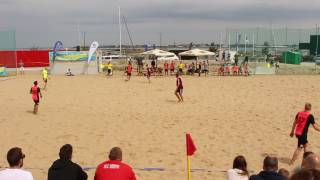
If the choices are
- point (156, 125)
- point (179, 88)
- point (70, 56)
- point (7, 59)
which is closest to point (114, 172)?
point (156, 125)

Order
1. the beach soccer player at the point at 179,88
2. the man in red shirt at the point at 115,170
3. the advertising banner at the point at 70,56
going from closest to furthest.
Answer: the man in red shirt at the point at 115,170
the beach soccer player at the point at 179,88
the advertising banner at the point at 70,56

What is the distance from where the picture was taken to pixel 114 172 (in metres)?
4.25

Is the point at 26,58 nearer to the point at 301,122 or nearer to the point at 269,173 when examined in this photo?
the point at 301,122

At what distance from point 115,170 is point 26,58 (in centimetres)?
3582

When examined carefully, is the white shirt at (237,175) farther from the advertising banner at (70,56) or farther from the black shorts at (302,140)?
the advertising banner at (70,56)

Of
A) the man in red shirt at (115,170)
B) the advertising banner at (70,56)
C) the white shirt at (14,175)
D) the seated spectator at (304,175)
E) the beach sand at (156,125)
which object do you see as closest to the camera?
the seated spectator at (304,175)

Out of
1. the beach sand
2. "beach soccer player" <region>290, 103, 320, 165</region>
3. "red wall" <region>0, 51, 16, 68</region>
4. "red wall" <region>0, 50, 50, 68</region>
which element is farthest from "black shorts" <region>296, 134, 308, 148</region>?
"red wall" <region>0, 51, 16, 68</region>

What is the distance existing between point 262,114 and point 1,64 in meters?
27.8

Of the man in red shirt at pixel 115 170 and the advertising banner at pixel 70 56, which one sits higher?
the advertising banner at pixel 70 56

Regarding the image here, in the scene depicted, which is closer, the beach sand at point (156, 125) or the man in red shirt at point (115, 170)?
the man in red shirt at point (115, 170)

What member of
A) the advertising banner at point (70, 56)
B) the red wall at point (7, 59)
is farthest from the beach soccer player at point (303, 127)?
the red wall at point (7, 59)

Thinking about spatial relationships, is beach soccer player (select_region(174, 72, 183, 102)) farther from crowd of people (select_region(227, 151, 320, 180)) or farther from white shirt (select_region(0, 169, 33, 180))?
white shirt (select_region(0, 169, 33, 180))

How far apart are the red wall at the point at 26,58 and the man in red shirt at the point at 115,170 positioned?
33.4 metres

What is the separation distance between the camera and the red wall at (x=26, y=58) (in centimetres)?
3572
